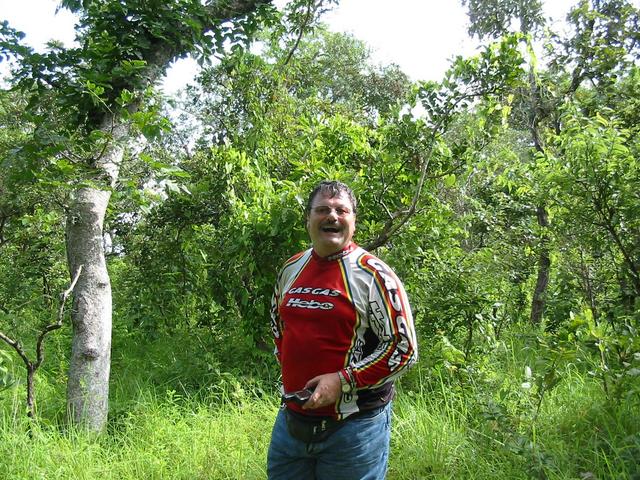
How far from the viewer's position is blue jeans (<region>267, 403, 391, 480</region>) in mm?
2049

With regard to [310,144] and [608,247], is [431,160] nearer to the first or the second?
[310,144]

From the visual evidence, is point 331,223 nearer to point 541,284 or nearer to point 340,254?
point 340,254

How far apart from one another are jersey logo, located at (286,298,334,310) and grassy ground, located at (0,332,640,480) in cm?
133

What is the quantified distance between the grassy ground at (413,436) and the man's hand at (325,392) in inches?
47.4

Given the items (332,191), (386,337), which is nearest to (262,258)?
(332,191)

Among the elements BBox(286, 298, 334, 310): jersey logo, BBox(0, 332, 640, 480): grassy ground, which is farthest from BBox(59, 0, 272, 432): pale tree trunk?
BBox(286, 298, 334, 310): jersey logo

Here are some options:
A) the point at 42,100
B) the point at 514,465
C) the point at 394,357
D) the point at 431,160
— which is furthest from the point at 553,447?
the point at 42,100

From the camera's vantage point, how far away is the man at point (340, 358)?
6.57 feet

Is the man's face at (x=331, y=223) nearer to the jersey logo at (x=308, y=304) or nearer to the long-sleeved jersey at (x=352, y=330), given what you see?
the long-sleeved jersey at (x=352, y=330)

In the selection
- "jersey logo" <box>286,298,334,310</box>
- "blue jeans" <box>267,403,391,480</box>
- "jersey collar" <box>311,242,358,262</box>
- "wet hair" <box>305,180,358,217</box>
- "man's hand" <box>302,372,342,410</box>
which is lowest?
"blue jeans" <box>267,403,391,480</box>

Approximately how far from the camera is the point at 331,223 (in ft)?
7.20

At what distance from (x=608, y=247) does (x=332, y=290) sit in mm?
3015

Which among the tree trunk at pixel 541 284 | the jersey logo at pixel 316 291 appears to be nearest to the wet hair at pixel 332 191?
the jersey logo at pixel 316 291

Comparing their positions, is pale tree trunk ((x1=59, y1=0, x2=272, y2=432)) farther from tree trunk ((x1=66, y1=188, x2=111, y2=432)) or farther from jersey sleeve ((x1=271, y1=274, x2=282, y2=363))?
jersey sleeve ((x1=271, y1=274, x2=282, y2=363))
